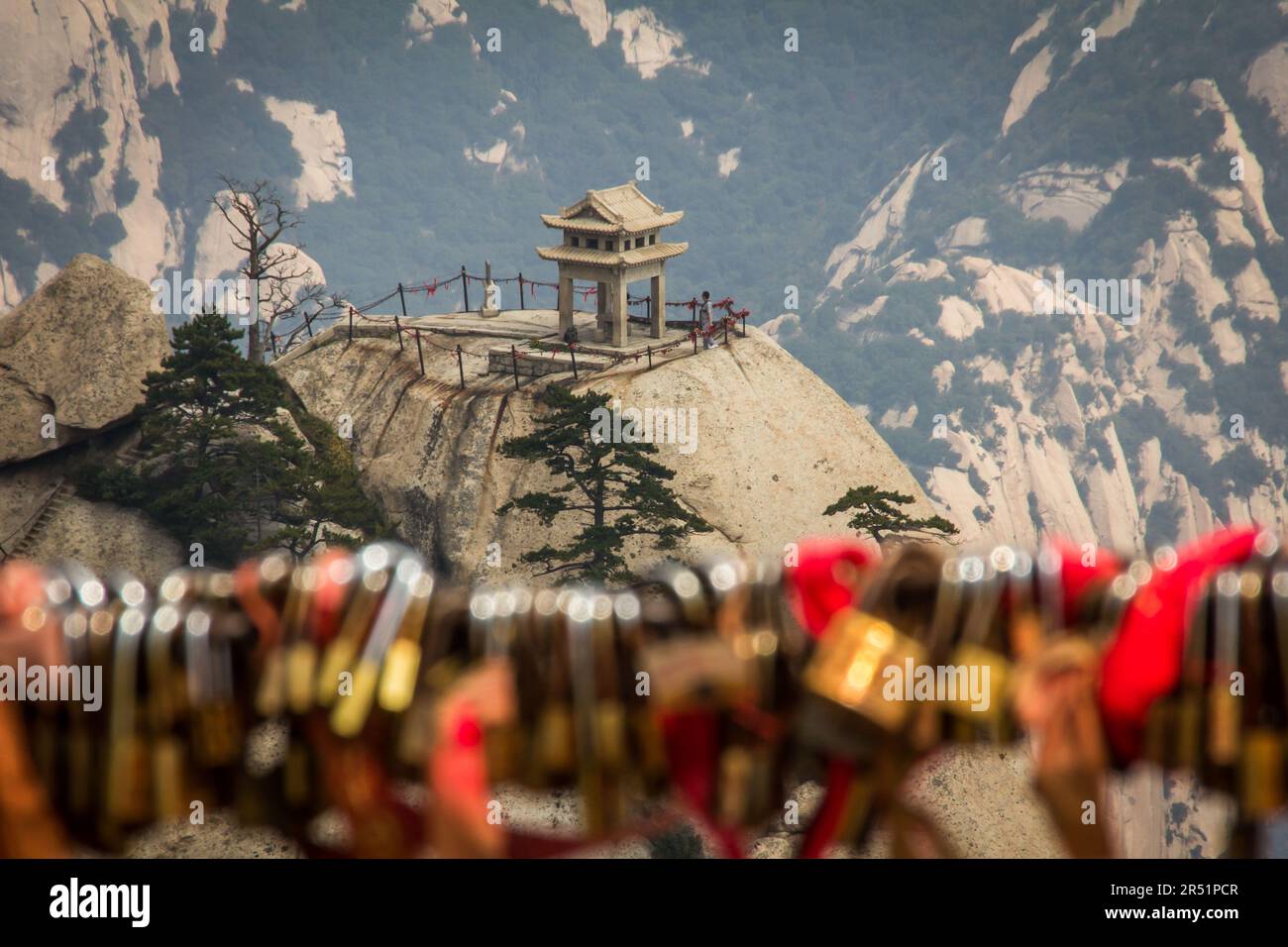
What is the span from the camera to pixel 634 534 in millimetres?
42281

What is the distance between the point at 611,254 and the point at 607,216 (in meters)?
1.18

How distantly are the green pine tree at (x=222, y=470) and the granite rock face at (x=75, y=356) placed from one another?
102 cm

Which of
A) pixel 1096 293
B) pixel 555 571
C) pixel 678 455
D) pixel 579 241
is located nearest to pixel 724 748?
pixel 555 571

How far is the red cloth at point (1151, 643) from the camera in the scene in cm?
378

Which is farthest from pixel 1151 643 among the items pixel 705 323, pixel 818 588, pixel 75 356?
pixel 705 323

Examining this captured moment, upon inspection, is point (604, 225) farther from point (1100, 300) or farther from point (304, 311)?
point (1100, 300)

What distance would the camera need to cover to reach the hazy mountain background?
131 metres

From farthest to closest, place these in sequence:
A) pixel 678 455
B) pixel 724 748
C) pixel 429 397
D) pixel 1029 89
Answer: pixel 1029 89, pixel 429 397, pixel 678 455, pixel 724 748

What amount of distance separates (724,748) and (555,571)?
37.2m

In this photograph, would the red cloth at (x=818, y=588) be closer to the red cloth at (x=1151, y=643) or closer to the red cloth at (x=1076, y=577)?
the red cloth at (x=1076, y=577)

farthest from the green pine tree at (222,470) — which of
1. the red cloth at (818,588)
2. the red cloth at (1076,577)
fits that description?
the red cloth at (1076,577)

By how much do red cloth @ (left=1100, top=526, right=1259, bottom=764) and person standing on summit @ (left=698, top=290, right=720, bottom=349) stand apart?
42.5 metres

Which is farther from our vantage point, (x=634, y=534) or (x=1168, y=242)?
(x=1168, y=242)
